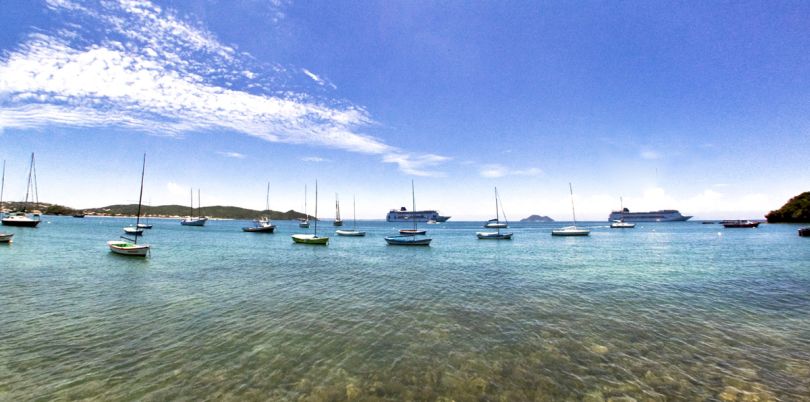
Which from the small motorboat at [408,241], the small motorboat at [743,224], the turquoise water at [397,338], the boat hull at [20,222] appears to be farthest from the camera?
the small motorboat at [743,224]

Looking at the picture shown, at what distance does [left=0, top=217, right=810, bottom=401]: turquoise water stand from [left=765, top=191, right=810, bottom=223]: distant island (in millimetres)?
165582

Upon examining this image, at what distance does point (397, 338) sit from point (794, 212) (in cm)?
20431

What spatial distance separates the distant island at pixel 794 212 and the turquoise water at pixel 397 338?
16558cm

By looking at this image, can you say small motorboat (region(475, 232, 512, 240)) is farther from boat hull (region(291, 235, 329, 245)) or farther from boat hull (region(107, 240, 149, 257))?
boat hull (region(107, 240, 149, 257))

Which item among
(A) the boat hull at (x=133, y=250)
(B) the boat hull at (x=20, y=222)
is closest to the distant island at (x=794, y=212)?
(A) the boat hull at (x=133, y=250)

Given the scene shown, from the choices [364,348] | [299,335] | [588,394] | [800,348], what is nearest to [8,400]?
[299,335]

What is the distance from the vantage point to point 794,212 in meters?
133

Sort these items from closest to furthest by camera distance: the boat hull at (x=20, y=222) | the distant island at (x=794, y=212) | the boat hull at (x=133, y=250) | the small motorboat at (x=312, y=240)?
the boat hull at (x=133, y=250) < the small motorboat at (x=312, y=240) < the boat hull at (x=20, y=222) < the distant island at (x=794, y=212)

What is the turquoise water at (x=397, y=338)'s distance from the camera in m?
8.59

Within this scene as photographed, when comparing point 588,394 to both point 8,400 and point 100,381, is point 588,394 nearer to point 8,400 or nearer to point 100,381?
point 100,381

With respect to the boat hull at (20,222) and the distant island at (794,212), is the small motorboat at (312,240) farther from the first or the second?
the distant island at (794,212)

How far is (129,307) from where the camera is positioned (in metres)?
16.0

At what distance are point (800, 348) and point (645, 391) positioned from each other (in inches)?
333

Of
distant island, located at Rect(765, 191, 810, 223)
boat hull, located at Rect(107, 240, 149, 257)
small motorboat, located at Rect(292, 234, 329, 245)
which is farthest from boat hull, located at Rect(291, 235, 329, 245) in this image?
distant island, located at Rect(765, 191, 810, 223)
